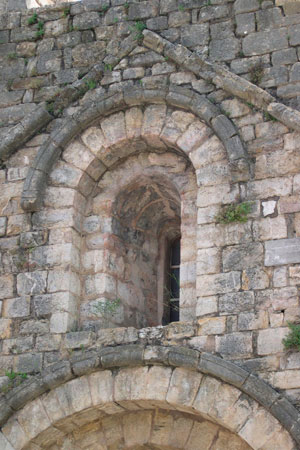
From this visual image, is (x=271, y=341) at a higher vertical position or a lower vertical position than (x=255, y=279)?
lower

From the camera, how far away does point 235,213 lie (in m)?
10.0

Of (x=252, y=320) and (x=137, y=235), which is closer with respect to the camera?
(x=252, y=320)

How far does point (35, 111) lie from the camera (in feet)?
37.3

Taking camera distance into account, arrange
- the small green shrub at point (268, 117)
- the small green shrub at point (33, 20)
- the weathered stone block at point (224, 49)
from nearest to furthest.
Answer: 1. the small green shrub at point (268, 117)
2. the weathered stone block at point (224, 49)
3. the small green shrub at point (33, 20)

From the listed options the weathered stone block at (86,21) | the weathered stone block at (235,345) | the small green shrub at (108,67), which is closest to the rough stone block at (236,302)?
the weathered stone block at (235,345)

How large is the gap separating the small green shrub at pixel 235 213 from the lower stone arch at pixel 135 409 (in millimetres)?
1414

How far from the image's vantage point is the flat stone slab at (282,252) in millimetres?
9680

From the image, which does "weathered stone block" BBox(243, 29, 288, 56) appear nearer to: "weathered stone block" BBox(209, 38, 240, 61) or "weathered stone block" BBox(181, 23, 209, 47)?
"weathered stone block" BBox(209, 38, 240, 61)

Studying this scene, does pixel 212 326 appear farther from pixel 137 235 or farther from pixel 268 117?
pixel 268 117

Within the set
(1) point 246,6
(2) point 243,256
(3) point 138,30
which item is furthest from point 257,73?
(2) point 243,256

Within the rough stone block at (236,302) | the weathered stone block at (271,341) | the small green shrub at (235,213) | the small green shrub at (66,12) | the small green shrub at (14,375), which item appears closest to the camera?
the weathered stone block at (271,341)

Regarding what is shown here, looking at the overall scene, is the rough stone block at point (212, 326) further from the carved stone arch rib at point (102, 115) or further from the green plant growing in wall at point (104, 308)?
the carved stone arch rib at point (102, 115)

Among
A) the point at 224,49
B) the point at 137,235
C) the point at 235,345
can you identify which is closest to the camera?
the point at 235,345

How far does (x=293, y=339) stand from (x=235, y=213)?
1.46 m
